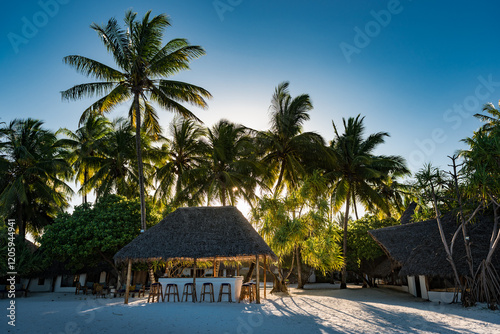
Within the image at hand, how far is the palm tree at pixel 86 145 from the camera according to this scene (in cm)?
2250

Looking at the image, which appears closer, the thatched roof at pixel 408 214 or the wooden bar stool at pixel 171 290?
the wooden bar stool at pixel 171 290

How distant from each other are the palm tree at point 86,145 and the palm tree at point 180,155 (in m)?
4.98

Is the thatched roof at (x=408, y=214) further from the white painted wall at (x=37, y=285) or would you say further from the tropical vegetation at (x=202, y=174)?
the white painted wall at (x=37, y=285)

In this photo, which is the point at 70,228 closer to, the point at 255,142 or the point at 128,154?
the point at 128,154

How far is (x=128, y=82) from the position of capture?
1546cm

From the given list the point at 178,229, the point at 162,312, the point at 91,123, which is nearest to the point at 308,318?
the point at 162,312

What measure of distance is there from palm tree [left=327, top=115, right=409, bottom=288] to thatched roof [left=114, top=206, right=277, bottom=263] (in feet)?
29.6

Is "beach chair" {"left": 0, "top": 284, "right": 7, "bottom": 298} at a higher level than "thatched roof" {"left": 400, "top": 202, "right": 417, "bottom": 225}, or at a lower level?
lower

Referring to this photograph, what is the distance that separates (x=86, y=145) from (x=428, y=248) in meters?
20.7

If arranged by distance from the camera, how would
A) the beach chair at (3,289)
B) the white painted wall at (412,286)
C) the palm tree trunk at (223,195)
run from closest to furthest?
the white painted wall at (412,286), the beach chair at (3,289), the palm tree trunk at (223,195)

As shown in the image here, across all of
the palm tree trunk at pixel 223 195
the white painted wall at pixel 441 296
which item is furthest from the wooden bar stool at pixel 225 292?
the white painted wall at pixel 441 296

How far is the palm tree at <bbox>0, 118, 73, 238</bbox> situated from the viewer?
67.7 feet

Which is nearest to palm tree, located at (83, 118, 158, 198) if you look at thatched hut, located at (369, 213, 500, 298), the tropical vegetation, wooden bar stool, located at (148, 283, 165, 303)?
the tropical vegetation

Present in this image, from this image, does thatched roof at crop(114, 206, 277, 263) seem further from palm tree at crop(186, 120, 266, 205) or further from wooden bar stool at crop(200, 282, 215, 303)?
palm tree at crop(186, 120, 266, 205)
